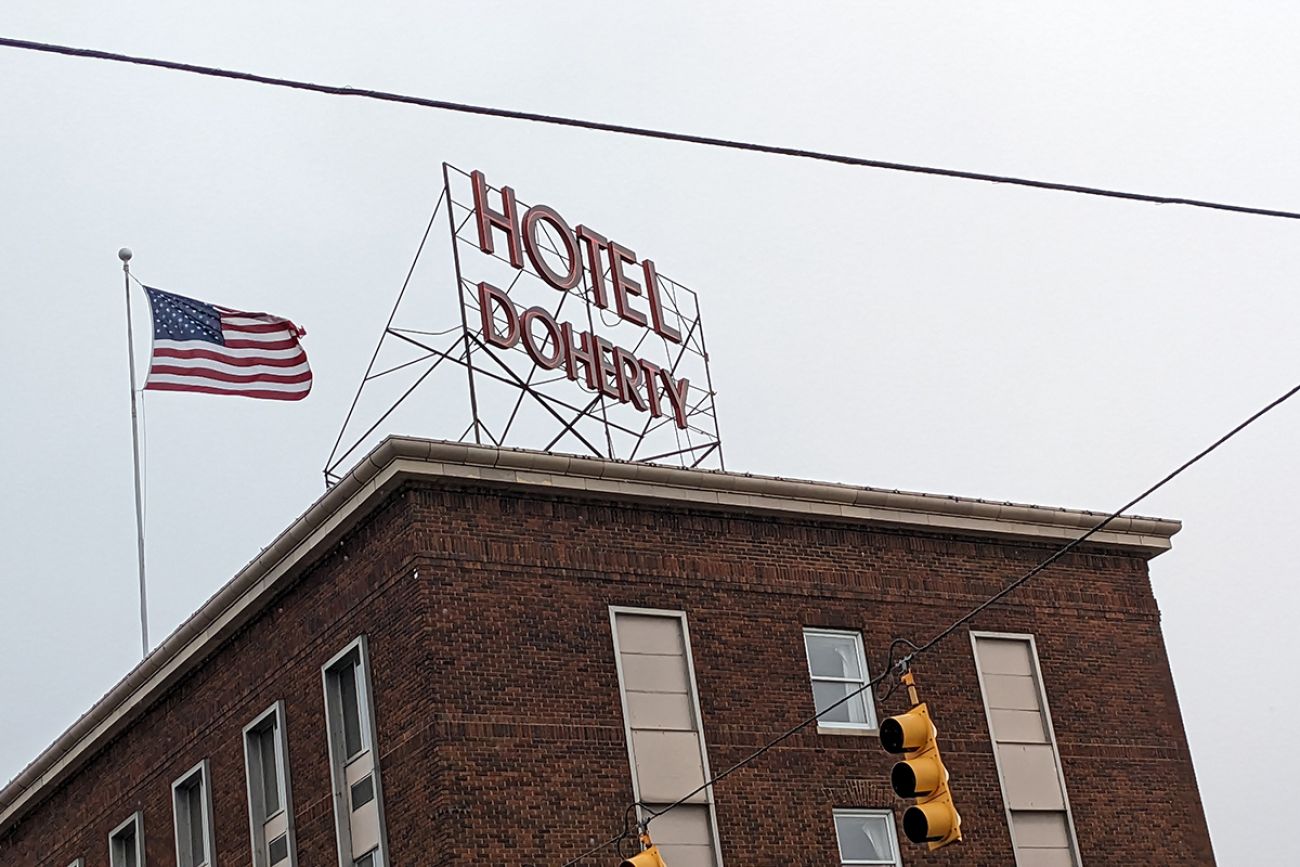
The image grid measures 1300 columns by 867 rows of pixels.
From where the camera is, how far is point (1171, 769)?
1355 inches

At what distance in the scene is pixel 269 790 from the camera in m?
31.3

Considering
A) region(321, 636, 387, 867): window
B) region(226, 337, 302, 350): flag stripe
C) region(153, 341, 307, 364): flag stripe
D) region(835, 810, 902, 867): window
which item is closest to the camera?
region(321, 636, 387, 867): window

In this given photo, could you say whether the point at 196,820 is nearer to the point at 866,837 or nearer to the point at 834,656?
the point at 834,656

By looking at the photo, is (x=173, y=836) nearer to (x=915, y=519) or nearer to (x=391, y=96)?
(x=915, y=519)

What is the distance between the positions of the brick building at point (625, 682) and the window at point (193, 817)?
0.17ft

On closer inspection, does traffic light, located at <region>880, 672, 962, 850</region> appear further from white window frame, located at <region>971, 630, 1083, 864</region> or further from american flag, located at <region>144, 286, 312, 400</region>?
american flag, located at <region>144, 286, 312, 400</region>

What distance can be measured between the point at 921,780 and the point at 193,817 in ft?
Answer: 67.1

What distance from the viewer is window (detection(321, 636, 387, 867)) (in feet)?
92.7

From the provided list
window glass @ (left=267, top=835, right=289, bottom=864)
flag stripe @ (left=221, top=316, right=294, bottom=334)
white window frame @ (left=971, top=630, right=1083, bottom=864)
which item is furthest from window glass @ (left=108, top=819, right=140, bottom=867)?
white window frame @ (left=971, top=630, right=1083, bottom=864)

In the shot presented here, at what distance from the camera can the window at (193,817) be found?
107 ft

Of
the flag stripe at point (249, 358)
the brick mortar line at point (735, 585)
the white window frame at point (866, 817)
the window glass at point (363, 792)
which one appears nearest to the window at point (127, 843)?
the window glass at point (363, 792)

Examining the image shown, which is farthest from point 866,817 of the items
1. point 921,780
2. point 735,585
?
point 921,780

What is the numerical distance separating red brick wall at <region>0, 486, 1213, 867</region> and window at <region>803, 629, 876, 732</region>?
23cm

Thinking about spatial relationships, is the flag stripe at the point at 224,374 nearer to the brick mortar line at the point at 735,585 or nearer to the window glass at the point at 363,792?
the brick mortar line at the point at 735,585
